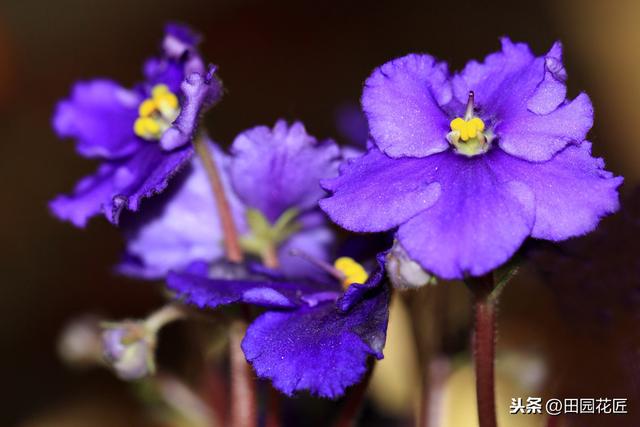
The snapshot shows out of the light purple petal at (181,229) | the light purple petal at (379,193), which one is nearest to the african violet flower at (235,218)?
the light purple petal at (181,229)

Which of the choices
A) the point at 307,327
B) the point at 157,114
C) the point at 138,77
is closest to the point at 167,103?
the point at 157,114

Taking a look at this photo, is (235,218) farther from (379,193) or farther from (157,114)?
(379,193)

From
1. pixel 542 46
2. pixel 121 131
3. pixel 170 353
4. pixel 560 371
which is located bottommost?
pixel 560 371

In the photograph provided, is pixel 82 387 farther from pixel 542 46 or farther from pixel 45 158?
pixel 542 46

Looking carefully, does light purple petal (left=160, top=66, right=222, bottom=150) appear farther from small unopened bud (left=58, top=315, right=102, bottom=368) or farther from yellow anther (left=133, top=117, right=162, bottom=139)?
small unopened bud (left=58, top=315, right=102, bottom=368)

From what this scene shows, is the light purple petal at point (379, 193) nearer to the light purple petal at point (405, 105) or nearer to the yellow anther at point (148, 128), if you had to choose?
the light purple petal at point (405, 105)

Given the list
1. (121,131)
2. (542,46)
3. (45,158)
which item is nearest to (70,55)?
(45,158)

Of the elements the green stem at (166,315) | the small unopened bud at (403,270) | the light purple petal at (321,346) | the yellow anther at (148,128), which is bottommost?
the light purple petal at (321,346)
